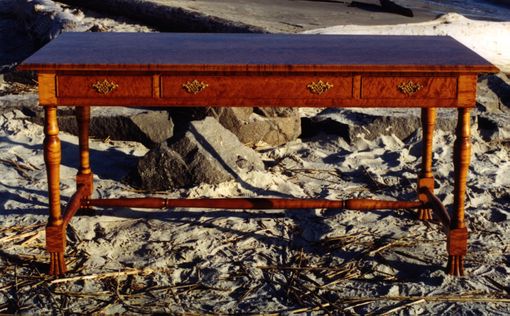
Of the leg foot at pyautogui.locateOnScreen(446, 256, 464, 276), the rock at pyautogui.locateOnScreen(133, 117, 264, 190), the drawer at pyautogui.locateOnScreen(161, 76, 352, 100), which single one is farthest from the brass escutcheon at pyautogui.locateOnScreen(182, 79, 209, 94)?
the leg foot at pyautogui.locateOnScreen(446, 256, 464, 276)

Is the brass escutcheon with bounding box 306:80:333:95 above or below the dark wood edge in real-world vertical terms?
below

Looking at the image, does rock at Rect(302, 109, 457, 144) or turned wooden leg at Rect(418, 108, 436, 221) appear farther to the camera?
rock at Rect(302, 109, 457, 144)

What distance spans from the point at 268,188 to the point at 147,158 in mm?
848

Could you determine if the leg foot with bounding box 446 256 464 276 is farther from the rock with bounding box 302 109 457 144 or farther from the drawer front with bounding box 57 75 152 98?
the rock with bounding box 302 109 457 144

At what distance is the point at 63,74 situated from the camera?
4.39m

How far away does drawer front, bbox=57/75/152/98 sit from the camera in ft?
14.4

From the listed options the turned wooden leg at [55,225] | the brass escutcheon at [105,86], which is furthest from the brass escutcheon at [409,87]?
the turned wooden leg at [55,225]

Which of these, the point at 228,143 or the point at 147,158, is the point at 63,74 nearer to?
the point at 147,158

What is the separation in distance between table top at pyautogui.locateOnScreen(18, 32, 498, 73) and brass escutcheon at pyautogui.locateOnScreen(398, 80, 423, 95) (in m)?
0.10

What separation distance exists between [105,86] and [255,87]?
2.48ft

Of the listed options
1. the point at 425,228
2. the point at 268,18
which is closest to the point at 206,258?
the point at 425,228

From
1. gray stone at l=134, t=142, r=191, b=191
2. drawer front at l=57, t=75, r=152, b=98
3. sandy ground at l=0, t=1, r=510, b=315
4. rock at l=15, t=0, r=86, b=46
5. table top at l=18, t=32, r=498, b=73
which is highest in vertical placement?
table top at l=18, t=32, r=498, b=73

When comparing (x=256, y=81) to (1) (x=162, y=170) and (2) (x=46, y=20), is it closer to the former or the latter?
(1) (x=162, y=170)

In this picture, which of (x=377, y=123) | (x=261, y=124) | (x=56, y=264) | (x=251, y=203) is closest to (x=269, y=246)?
(x=251, y=203)
